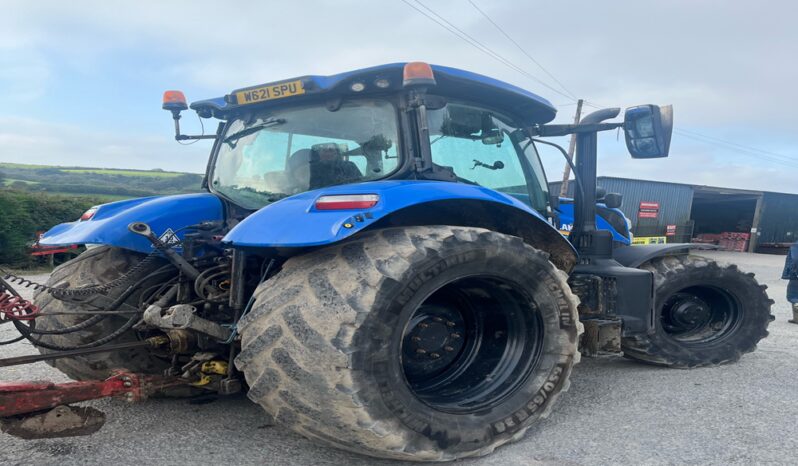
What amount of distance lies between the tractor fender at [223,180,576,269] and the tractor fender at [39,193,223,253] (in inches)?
38.0

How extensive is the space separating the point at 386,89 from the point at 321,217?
108cm

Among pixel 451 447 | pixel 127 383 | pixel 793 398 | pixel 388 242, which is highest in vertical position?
pixel 388 242

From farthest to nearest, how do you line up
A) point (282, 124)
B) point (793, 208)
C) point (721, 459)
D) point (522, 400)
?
point (793, 208) → point (282, 124) → point (522, 400) → point (721, 459)

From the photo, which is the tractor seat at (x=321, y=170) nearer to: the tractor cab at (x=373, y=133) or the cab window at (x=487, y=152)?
the tractor cab at (x=373, y=133)

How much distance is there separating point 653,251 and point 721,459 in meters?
2.04

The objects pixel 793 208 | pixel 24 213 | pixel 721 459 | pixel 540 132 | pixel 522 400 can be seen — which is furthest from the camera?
pixel 793 208

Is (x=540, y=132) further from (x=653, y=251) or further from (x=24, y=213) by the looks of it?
(x=24, y=213)

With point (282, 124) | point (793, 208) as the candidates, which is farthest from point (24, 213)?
point (793, 208)

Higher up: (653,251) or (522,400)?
(653,251)

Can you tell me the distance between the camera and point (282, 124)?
11.6 ft

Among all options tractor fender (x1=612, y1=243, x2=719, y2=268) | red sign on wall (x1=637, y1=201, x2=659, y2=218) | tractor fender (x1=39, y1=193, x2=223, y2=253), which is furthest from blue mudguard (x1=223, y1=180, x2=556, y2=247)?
red sign on wall (x1=637, y1=201, x2=659, y2=218)

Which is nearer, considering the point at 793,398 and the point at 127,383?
the point at 127,383

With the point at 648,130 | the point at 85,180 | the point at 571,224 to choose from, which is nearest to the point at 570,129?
the point at 648,130

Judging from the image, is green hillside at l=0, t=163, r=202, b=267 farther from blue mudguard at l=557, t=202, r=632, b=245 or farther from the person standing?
the person standing
